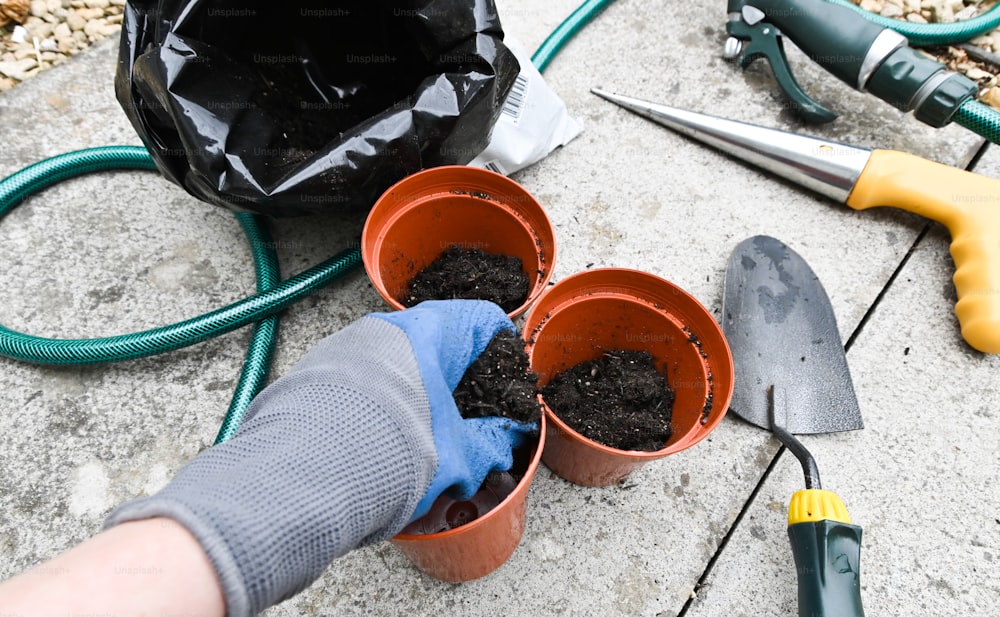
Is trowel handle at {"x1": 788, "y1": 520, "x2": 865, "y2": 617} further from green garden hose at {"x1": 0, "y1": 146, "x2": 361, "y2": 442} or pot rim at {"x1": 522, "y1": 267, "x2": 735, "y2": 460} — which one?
green garden hose at {"x1": 0, "y1": 146, "x2": 361, "y2": 442}

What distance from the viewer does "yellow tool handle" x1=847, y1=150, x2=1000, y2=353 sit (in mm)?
1013

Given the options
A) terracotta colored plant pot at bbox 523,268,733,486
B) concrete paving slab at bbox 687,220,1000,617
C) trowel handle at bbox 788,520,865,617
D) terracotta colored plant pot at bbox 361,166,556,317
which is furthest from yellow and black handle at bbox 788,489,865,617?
terracotta colored plant pot at bbox 361,166,556,317

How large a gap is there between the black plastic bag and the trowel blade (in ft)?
1.81

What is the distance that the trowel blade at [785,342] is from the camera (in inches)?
38.2

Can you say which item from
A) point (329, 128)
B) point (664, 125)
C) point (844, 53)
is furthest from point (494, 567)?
point (844, 53)

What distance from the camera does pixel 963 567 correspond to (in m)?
0.90

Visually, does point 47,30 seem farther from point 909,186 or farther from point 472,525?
point 909,186

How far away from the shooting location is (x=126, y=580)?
1.42 feet

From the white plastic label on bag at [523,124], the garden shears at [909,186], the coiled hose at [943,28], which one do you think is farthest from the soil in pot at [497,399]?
the coiled hose at [943,28]

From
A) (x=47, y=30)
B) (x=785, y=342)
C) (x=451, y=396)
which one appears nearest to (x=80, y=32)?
(x=47, y=30)

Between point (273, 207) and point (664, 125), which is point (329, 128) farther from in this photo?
point (664, 125)

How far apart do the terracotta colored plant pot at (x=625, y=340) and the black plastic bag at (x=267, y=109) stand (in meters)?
0.32

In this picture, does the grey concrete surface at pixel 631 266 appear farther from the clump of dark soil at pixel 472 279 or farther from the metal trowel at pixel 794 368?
the clump of dark soil at pixel 472 279

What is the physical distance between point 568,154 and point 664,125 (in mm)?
231
